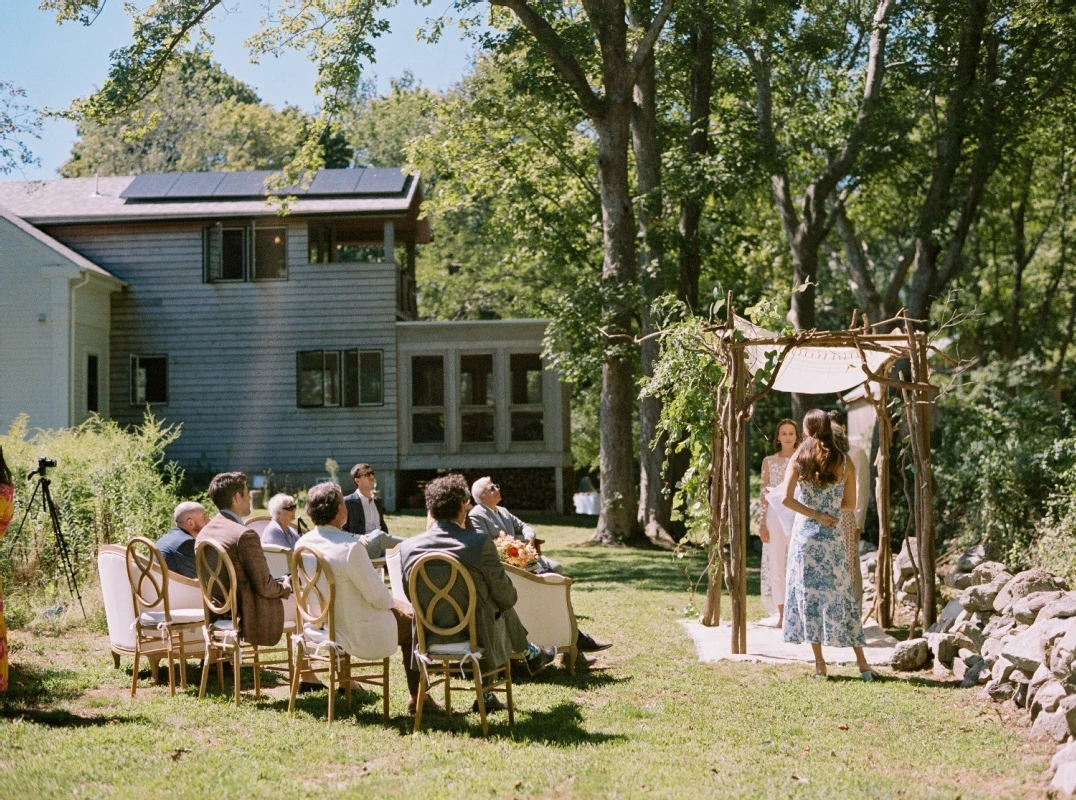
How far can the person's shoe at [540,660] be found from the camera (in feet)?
27.9

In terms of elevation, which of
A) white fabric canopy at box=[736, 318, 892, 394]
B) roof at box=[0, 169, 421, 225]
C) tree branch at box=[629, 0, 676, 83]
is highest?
tree branch at box=[629, 0, 676, 83]

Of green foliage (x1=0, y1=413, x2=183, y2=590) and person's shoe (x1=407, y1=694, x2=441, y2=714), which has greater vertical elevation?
green foliage (x1=0, y1=413, x2=183, y2=590)

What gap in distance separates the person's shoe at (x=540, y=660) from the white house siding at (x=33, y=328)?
18405mm

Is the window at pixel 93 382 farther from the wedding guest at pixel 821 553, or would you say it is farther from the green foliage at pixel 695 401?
the wedding guest at pixel 821 553

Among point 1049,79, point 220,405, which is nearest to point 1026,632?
point 1049,79

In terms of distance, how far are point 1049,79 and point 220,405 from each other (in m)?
17.5

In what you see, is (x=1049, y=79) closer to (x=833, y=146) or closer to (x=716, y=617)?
(x=833, y=146)

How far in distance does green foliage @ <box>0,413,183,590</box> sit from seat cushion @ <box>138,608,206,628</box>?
4.20 metres

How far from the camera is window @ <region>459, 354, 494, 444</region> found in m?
26.7

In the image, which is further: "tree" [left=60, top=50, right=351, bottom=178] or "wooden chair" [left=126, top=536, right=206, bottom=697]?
"tree" [left=60, top=50, right=351, bottom=178]

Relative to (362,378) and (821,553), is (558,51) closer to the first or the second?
(362,378)

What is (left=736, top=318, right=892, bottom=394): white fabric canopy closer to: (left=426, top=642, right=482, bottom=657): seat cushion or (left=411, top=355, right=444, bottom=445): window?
(left=426, top=642, right=482, bottom=657): seat cushion

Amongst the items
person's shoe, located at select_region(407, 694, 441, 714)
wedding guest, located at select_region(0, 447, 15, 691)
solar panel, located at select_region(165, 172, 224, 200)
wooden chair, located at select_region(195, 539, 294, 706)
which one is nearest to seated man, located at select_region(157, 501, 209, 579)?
wooden chair, located at select_region(195, 539, 294, 706)

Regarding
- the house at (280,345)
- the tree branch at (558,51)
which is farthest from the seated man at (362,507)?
the house at (280,345)
